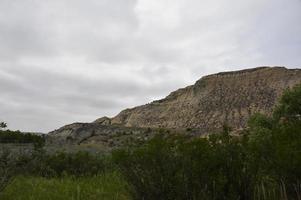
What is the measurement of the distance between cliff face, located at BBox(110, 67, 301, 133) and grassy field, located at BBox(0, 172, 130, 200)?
189ft

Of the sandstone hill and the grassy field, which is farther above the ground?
the sandstone hill

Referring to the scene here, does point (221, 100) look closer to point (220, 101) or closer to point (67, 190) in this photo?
point (220, 101)

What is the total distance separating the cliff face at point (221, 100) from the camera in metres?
71.2

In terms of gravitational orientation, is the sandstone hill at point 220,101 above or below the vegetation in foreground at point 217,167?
above

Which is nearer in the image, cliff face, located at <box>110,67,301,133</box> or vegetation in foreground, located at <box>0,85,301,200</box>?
vegetation in foreground, located at <box>0,85,301,200</box>

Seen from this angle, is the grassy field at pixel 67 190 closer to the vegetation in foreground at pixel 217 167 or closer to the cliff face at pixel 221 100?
the vegetation in foreground at pixel 217 167

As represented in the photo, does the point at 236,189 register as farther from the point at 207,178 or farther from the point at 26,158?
the point at 26,158

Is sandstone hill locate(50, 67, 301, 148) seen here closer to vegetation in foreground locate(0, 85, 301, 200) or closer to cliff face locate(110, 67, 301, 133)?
cliff face locate(110, 67, 301, 133)

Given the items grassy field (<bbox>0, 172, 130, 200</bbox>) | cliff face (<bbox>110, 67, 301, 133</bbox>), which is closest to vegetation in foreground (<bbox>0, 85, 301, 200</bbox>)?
grassy field (<bbox>0, 172, 130, 200</bbox>)

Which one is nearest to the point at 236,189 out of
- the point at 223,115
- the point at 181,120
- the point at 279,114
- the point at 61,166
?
the point at 61,166

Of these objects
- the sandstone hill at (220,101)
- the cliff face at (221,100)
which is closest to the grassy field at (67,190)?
the sandstone hill at (220,101)

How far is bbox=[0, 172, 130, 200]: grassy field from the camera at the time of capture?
8.36 metres

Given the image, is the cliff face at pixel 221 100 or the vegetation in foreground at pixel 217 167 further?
the cliff face at pixel 221 100

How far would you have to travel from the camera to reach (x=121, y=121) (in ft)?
320
